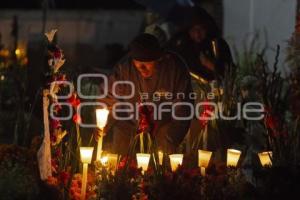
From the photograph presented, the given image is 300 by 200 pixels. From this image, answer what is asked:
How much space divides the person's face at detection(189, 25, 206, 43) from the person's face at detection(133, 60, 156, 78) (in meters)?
1.24

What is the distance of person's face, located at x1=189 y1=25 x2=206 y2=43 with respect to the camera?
6371 mm

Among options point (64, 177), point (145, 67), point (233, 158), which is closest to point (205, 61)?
point (145, 67)

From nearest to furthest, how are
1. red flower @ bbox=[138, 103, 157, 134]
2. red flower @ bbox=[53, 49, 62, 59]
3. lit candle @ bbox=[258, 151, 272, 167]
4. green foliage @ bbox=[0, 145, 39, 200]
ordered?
green foliage @ bbox=[0, 145, 39, 200] < red flower @ bbox=[138, 103, 157, 134] < red flower @ bbox=[53, 49, 62, 59] < lit candle @ bbox=[258, 151, 272, 167]

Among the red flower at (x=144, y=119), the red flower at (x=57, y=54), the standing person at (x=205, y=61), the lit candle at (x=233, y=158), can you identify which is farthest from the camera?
the standing person at (x=205, y=61)

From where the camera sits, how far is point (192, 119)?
562 centimetres

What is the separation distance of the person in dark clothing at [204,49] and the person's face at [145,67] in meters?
1.07

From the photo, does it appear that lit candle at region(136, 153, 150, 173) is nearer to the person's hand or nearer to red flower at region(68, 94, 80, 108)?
red flower at region(68, 94, 80, 108)

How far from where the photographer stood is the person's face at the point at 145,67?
518cm

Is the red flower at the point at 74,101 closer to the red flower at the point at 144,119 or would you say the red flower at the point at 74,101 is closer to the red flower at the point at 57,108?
the red flower at the point at 57,108

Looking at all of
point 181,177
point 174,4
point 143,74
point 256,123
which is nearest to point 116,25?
point 174,4

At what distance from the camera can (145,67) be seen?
5.23 metres

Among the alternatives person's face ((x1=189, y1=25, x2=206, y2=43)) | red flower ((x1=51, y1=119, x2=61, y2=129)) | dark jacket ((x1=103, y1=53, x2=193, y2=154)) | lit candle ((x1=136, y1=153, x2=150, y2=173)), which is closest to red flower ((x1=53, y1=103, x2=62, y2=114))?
red flower ((x1=51, y1=119, x2=61, y2=129))

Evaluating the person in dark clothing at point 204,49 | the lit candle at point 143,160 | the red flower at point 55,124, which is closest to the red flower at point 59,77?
the red flower at point 55,124

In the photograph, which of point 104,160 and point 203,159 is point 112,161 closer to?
point 104,160
